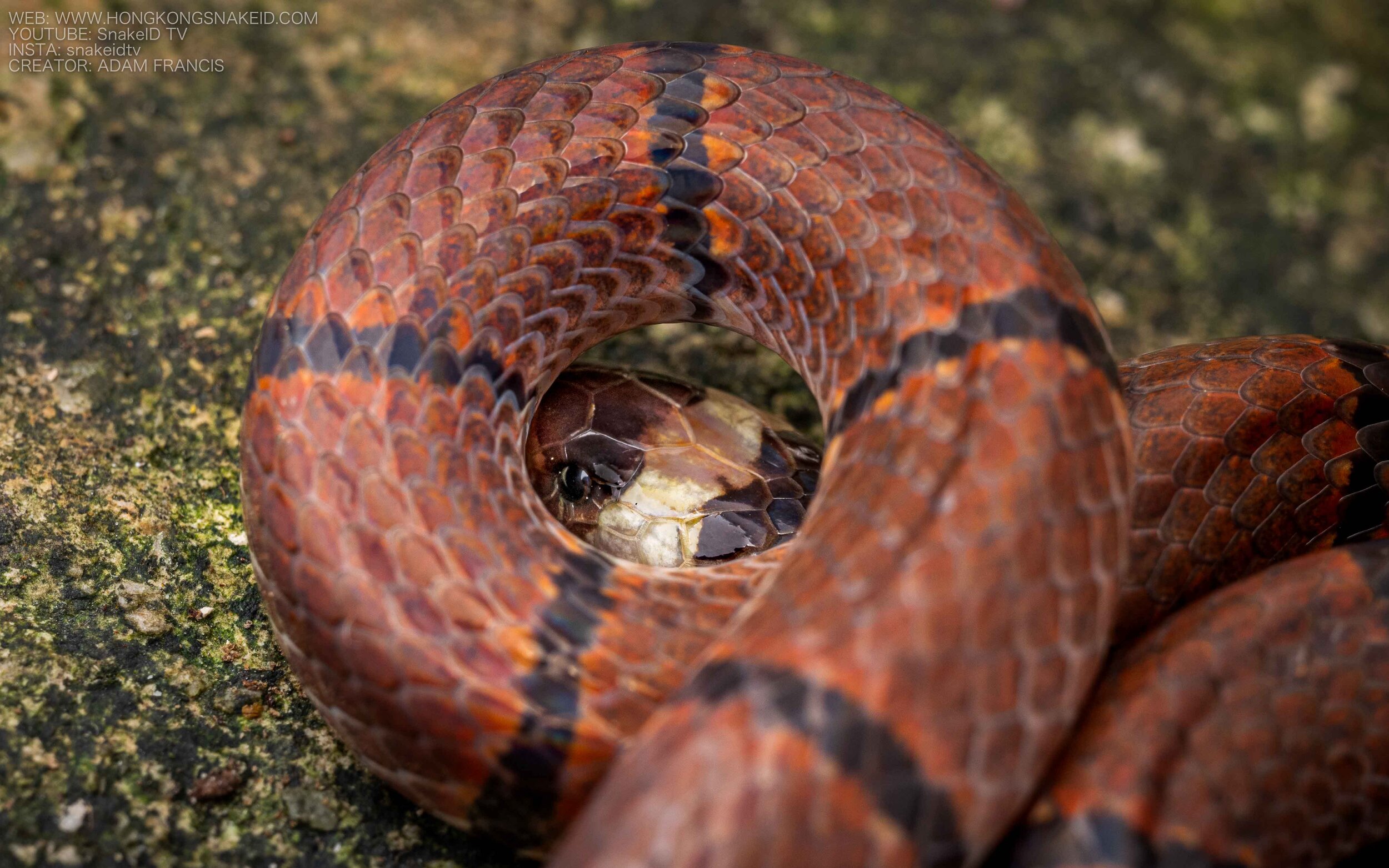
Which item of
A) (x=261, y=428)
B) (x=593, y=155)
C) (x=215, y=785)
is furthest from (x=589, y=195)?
(x=215, y=785)

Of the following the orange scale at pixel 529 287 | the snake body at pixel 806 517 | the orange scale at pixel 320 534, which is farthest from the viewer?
the orange scale at pixel 529 287

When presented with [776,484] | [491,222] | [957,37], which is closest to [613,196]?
[491,222]

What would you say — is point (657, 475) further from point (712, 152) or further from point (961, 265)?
point (961, 265)

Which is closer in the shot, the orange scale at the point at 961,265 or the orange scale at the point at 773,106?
the orange scale at the point at 961,265

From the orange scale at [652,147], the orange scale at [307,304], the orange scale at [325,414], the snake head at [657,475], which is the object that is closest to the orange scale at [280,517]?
the orange scale at [325,414]

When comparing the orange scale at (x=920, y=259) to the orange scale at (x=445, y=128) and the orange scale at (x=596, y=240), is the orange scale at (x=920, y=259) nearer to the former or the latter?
the orange scale at (x=596, y=240)

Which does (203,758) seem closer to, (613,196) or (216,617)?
(216,617)
